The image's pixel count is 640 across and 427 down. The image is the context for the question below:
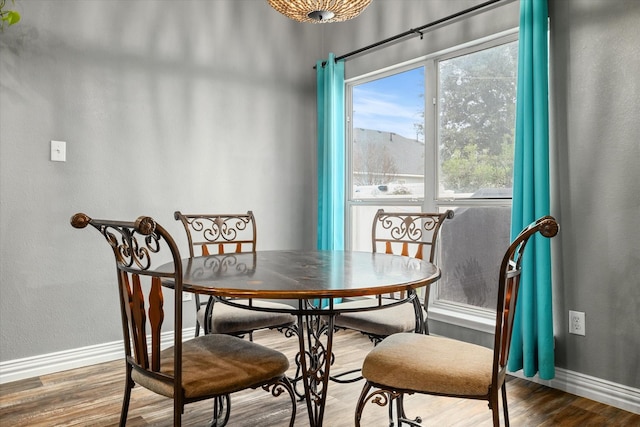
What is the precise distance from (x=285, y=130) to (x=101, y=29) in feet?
4.94

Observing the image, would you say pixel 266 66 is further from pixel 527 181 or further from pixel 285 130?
pixel 527 181

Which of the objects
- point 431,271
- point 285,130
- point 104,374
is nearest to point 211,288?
point 431,271

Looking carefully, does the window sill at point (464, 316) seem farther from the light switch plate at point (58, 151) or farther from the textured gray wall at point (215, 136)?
the light switch plate at point (58, 151)

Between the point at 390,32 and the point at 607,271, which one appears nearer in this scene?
the point at 607,271

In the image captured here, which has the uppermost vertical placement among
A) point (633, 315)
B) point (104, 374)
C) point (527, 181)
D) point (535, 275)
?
point (527, 181)

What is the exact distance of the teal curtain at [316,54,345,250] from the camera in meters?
3.66

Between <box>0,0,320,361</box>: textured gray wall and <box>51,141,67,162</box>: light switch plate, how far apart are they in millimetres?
28

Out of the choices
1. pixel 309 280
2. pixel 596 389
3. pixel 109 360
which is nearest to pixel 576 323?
pixel 596 389

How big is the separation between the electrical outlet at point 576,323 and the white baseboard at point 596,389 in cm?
22

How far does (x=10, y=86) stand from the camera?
8.35 feet

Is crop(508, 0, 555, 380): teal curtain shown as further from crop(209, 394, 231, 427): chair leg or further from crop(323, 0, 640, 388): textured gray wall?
crop(209, 394, 231, 427): chair leg

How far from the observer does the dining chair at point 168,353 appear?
1.34 metres

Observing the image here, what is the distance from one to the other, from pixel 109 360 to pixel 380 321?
1.84 metres

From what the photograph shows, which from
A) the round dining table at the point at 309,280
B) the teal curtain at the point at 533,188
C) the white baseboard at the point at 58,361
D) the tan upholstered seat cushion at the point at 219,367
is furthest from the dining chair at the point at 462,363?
the white baseboard at the point at 58,361
